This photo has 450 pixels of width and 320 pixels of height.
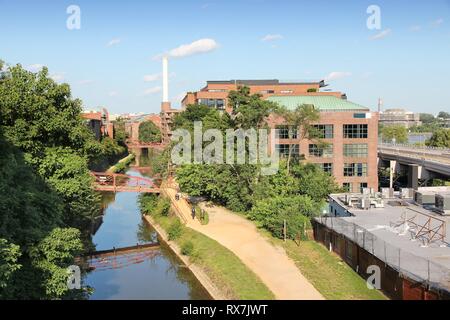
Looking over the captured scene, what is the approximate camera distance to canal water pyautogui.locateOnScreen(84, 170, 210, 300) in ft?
78.5

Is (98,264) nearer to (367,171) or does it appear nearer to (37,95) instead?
(37,95)

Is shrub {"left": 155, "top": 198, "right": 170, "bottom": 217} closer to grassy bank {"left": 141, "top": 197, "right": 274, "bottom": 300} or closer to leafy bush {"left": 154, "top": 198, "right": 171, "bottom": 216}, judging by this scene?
leafy bush {"left": 154, "top": 198, "right": 171, "bottom": 216}

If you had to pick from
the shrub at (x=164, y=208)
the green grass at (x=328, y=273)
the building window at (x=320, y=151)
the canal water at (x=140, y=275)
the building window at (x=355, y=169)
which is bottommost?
the canal water at (x=140, y=275)

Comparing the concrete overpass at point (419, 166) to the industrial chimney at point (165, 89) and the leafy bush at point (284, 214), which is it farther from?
the industrial chimney at point (165, 89)

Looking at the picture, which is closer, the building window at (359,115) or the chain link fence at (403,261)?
the chain link fence at (403,261)

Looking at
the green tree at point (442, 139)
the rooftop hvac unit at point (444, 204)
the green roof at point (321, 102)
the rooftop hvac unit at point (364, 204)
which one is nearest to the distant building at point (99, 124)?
the green roof at point (321, 102)

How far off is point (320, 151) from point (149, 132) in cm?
8148

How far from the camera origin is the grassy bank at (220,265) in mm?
21438

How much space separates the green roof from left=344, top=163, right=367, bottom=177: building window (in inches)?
221

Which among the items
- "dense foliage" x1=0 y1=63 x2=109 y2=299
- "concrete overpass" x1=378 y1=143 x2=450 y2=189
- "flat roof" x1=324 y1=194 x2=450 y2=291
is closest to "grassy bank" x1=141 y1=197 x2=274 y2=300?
"flat roof" x1=324 y1=194 x2=450 y2=291

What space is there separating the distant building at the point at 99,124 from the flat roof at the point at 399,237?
2056 inches

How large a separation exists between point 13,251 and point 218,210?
83.5 ft
